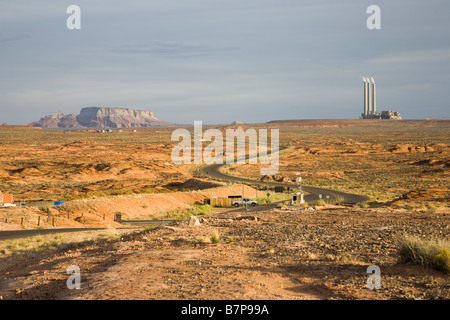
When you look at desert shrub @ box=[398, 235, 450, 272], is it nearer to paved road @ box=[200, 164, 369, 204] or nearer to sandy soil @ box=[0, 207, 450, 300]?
sandy soil @ box=[0, 207, 450, 300]

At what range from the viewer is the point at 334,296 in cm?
1235

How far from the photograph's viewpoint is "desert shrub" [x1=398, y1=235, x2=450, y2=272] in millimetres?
14062

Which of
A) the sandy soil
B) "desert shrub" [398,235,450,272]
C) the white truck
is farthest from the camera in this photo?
the white truck

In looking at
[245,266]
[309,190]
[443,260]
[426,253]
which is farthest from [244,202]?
[443,260]

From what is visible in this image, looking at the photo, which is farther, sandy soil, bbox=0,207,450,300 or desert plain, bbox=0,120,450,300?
desert plain, bbox=0,120,450,300

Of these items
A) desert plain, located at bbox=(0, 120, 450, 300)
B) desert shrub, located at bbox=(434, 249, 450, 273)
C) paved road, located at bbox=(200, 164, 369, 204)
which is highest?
desert shrub, located at bbox=(434, 249, 450, 273)

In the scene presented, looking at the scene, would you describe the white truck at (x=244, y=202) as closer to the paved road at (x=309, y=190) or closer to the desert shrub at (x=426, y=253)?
the paved road at (x=309, y=190)

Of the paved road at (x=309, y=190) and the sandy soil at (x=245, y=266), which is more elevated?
the sandy soil at (x=245, y=266)

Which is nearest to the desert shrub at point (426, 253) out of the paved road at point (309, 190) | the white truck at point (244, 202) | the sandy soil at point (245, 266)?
the sandy soil at point (245, 266)

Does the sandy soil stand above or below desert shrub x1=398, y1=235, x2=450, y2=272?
below

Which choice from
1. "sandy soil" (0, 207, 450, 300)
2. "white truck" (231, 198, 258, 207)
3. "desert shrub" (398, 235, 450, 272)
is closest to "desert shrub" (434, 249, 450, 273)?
"desert shrub" (398, 235, 450, 272)

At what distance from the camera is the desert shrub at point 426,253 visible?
1406 cm
